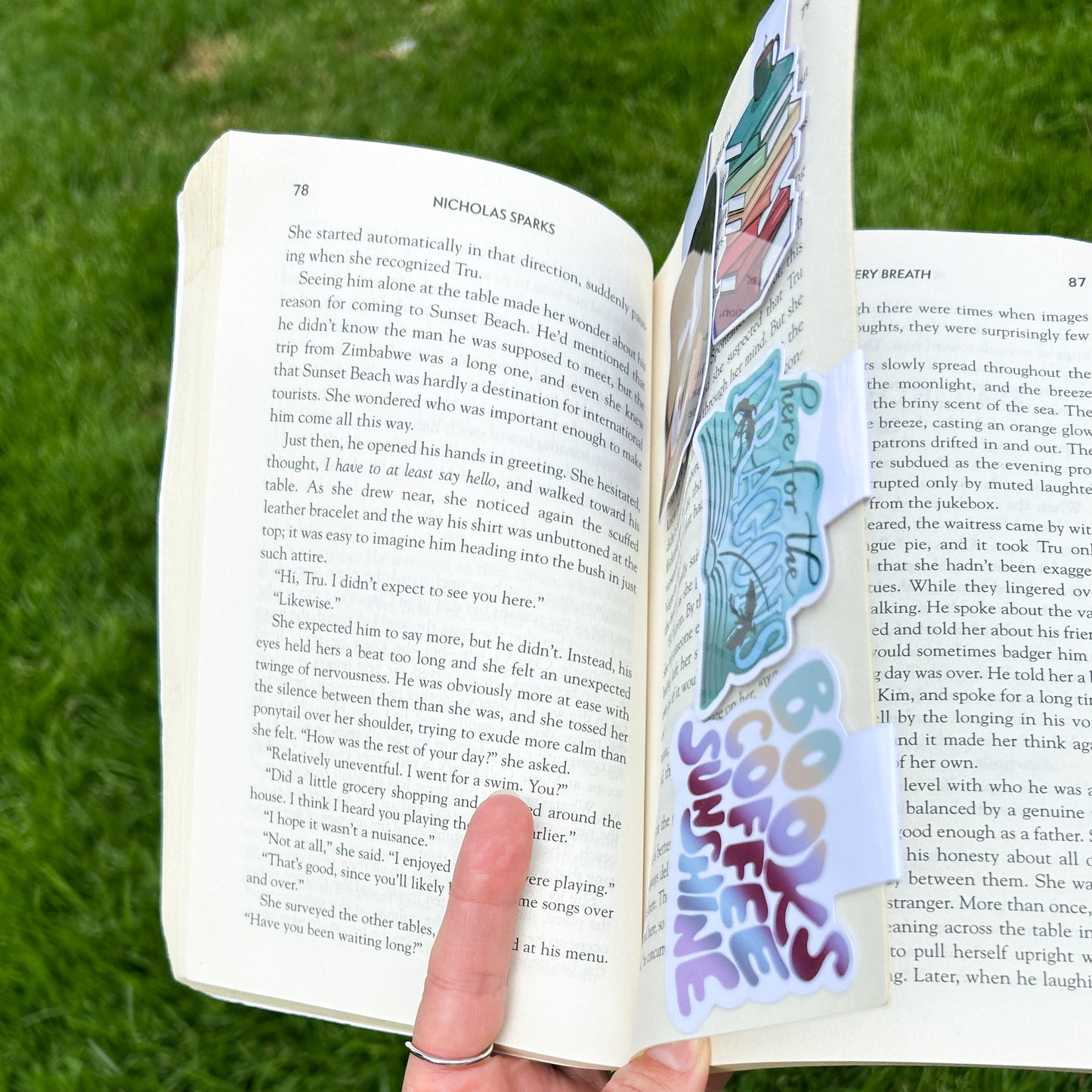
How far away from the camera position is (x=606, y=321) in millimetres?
714

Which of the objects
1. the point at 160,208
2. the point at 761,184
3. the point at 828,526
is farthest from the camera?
the point at 160,208

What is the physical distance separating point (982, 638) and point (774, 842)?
257 mm

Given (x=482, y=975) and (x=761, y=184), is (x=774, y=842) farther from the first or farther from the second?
(x=761, y=184)

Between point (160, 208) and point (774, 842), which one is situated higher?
point (160, 208)

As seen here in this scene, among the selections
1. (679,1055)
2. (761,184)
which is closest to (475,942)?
(679,1055)

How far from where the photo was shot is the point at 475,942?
0.58 meters

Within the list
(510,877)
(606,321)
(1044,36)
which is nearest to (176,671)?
(510,877)

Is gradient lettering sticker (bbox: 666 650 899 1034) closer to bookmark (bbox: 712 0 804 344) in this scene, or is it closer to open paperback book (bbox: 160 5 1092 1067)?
open paperback book (bbox: 160 5 1092 1067)

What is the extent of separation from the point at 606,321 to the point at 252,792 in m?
0.44

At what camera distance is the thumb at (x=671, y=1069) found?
577mm

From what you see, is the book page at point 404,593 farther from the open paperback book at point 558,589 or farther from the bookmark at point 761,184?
the bookmark at point 761,184

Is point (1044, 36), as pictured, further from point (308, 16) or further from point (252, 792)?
point (252, 792)

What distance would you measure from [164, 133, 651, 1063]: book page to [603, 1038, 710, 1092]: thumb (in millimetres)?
23

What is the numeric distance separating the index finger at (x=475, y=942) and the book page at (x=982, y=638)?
0.55ft
